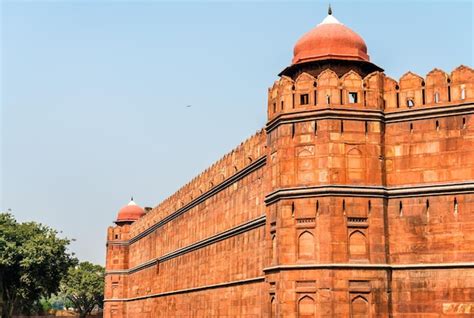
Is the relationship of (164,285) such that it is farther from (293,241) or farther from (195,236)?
(293,241)

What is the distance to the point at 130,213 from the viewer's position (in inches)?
2436

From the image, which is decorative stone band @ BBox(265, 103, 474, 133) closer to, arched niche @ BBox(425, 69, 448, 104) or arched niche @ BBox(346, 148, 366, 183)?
arched niche @ BBox(425, 69, 448, 104)

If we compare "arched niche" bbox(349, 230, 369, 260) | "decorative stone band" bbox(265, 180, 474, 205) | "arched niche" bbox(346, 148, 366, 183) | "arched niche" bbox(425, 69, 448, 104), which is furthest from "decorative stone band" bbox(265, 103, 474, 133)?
"arched niche" bbox(349, 230, 369, 260)

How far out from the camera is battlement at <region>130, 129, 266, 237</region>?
29172 millimetres

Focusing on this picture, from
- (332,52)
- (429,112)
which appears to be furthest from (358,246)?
(332,52)

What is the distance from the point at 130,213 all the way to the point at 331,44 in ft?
134

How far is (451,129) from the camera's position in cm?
2130

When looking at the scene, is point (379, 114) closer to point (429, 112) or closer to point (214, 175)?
point (429, 112)

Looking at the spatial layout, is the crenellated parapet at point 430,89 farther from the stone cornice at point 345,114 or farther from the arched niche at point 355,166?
the arched niche at point 355,166

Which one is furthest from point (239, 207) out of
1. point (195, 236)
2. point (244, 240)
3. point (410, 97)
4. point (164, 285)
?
point (164, 285)

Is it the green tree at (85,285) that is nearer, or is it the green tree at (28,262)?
the green tree at (28,262)

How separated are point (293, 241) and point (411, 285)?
11.3ft

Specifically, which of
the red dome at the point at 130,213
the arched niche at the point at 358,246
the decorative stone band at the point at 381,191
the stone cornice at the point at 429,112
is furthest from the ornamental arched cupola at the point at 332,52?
the red dome at the point at 130,213

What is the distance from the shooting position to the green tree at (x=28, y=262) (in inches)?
2015
